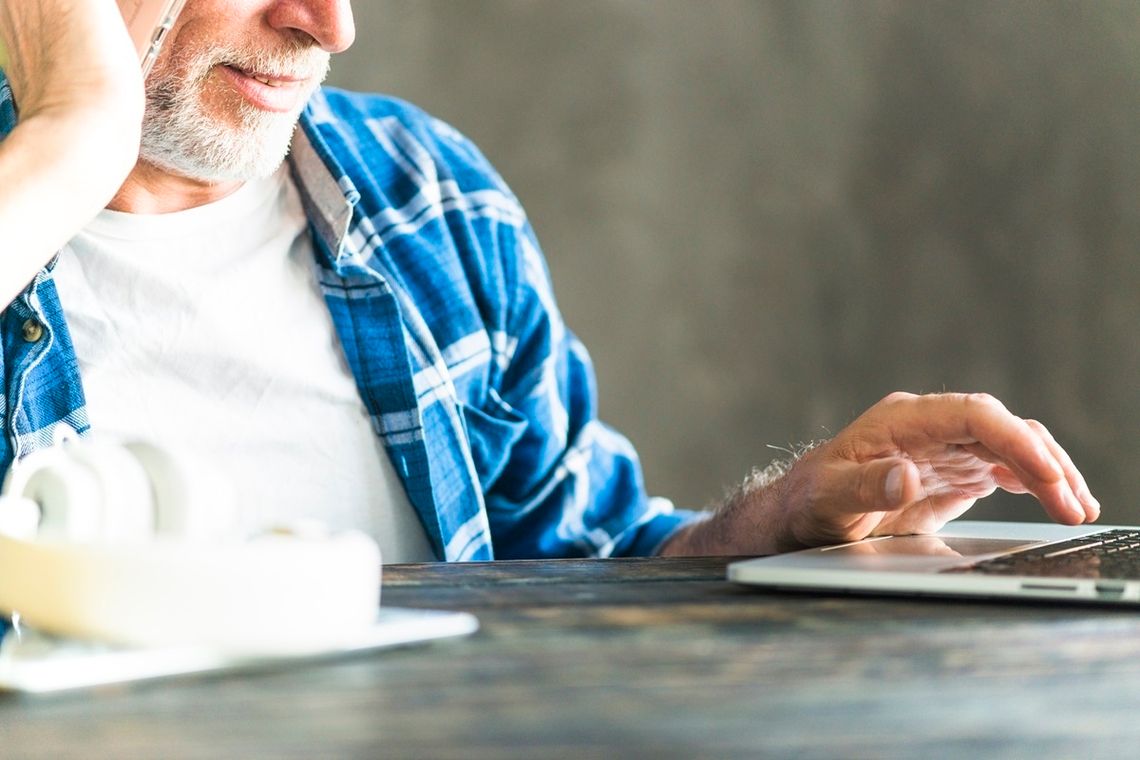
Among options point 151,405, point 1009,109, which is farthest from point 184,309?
point 1009,109

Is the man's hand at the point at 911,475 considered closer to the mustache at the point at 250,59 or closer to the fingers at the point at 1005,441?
the fingers at the point at 1005,441

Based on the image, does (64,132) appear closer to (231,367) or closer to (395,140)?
(231,367)

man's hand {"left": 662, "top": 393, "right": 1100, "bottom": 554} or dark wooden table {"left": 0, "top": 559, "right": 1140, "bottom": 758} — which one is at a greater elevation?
man's hand {"left": 662, "top": 393, "right": 1100, "bottom": 554}

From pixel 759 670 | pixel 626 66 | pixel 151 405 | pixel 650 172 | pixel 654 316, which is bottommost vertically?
pixel 759 670

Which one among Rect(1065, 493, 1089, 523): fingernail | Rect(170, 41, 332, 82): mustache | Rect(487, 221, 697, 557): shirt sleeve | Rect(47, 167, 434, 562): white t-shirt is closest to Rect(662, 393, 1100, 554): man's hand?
Rect(1065, 493, 1089, 523): fingernail

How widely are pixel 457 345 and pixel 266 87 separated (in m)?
0.32

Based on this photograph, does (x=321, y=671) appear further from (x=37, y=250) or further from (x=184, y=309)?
(x=184, y=309)

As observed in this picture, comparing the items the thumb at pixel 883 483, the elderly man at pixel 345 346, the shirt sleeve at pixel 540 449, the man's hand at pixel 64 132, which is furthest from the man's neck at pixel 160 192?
the thumb at pixel 883 483

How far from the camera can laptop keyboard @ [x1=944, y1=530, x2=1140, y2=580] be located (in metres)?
0.72

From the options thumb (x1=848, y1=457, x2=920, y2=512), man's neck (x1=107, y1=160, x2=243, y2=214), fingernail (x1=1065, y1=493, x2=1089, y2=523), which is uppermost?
man's neck (x1=107, y1=160, x2=243, y2=214)

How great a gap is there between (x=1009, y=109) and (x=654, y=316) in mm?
747

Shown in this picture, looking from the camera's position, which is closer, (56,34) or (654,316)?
(56,34)

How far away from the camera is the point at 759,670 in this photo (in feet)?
1.72

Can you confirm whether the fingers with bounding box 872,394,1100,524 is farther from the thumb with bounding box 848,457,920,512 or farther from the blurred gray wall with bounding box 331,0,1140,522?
the blurred gray wall with bounding box 331,0,1140,522
